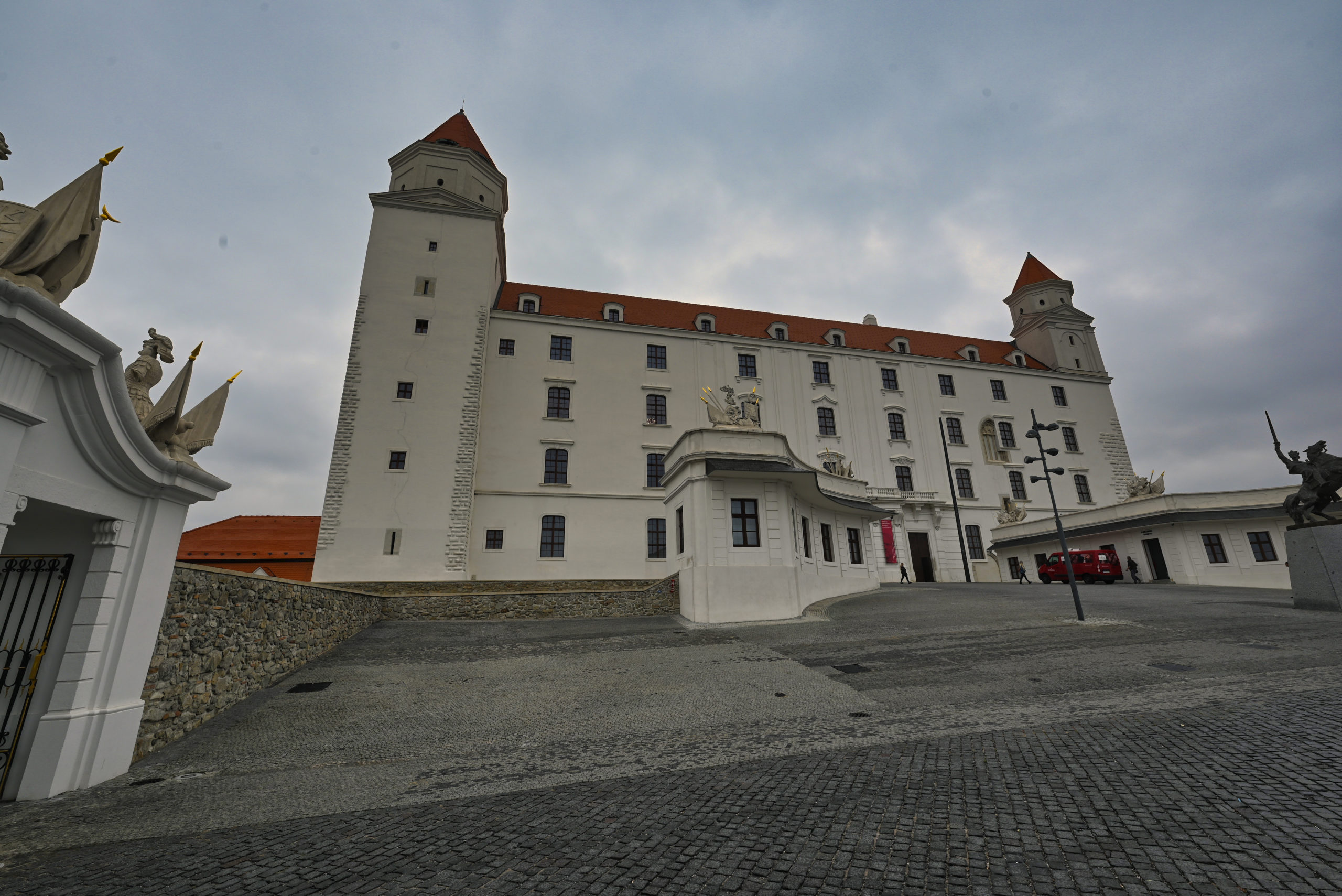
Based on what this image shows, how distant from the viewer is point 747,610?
1545cm

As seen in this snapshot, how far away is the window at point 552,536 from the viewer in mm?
26266

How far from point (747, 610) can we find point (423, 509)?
15.8 meters

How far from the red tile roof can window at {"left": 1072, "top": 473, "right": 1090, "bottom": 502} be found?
44739 millimetres

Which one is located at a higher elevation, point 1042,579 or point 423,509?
point 423,509

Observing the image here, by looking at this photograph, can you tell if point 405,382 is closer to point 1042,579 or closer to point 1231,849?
point 1231,849

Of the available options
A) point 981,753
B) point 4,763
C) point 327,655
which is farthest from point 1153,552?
point 4,763

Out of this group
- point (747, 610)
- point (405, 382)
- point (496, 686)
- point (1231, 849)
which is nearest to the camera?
point (1231, 849)

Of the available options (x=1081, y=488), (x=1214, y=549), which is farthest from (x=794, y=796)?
(x=1081, y=488)

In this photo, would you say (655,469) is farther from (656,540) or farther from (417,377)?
(417,377)

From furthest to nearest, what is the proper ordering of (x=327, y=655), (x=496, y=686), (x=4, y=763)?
1. (x=327, y=655)
2. (x=496, y=686)
3. (x=4, y=763)

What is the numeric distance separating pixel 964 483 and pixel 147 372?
123 ft

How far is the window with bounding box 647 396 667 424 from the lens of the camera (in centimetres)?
3031

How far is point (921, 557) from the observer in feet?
106

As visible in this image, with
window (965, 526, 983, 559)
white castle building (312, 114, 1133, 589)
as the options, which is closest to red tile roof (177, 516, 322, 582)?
Result: white castle building (312, 114, 1133, 589)
